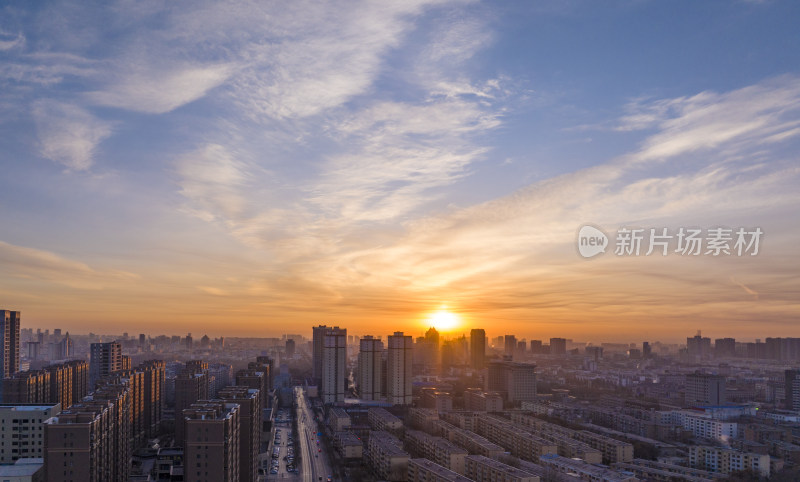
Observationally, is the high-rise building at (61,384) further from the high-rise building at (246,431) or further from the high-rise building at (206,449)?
the high-rise building at (206,449)

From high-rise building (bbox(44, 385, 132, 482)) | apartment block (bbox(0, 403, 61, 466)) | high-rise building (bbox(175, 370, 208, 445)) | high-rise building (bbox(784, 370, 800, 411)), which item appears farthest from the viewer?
high-rise building (bbox(784, 370, 800, 411))

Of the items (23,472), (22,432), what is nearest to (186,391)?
(22,432)

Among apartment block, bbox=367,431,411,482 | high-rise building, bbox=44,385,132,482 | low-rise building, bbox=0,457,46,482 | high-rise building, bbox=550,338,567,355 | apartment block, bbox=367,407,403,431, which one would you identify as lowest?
high-rise building, bbox=550,338,567,355

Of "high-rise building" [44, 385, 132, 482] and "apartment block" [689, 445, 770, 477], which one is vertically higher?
"high-rise building" [44, 385, 132, 482]

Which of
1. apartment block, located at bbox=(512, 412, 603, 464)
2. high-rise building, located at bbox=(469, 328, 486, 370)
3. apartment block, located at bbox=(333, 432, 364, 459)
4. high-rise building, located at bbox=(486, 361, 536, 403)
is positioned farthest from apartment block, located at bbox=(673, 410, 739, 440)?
high-rise building, located at bbox=(469, 328, 486, 370)

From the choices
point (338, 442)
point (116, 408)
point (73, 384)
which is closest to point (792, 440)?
point (338, 442)

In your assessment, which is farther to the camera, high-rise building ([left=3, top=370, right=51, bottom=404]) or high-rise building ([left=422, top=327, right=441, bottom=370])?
high-rise building ([left=422, top=327, right=441, bottom=370])

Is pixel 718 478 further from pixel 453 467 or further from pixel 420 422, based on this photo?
pixel 420 422

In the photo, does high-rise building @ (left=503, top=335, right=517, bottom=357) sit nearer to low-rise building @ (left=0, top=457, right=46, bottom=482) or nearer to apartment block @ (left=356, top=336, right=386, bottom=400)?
apartment block @ (left=356, top=336, right=386, bottom=400)
